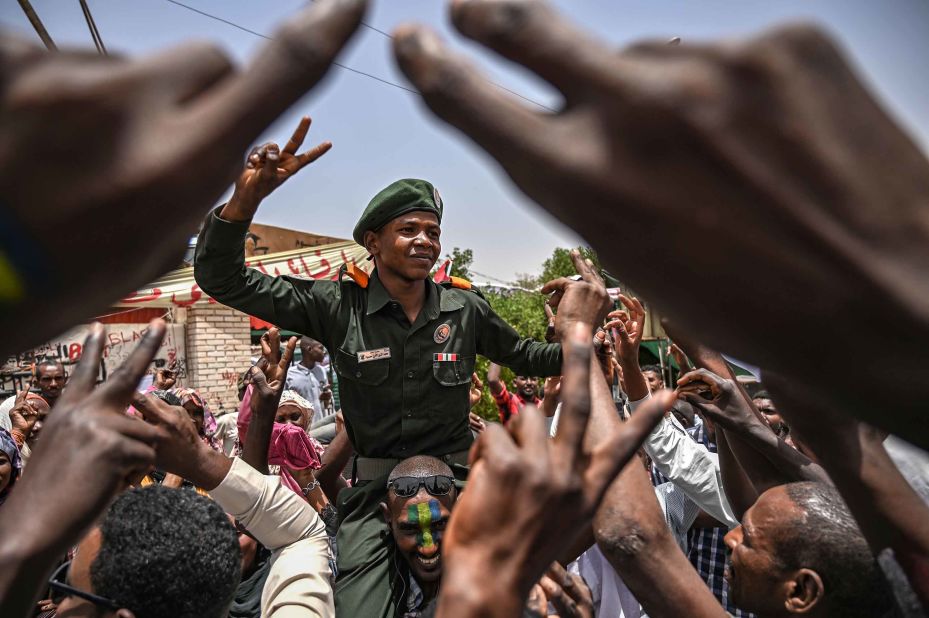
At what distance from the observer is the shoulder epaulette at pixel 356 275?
3193 millimetres

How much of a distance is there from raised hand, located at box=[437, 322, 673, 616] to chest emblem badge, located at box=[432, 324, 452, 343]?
6.91 feet

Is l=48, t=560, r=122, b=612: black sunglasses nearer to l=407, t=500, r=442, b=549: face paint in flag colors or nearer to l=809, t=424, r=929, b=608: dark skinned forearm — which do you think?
l=407, t=500, r=442, b=549: face paint in flag colors

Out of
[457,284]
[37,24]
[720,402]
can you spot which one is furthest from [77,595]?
[37,24]

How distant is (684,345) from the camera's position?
279 cm

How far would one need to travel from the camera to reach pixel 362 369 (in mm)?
3006

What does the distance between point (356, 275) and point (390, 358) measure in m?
0.43

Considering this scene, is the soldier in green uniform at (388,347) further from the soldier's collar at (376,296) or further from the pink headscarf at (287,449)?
the pink headscarf at (287,449)

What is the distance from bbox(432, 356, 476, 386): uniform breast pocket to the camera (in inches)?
121

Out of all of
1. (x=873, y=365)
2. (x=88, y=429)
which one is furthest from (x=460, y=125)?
(x=88, y=429)

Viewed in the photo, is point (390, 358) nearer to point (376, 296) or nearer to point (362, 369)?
point (362, 369)

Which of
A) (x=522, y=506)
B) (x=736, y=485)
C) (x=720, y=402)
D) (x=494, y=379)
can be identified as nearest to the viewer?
(x=522, y=506)

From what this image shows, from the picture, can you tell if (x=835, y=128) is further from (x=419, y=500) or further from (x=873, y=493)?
(x=419, y=500)

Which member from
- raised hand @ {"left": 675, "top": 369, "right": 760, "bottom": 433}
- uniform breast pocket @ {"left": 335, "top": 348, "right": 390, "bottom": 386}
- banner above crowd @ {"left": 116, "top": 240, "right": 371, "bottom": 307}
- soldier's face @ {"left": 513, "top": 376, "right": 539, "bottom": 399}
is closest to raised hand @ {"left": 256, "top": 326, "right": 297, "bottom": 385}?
uniform breast pocket @ {"left": 335, "top": 348, "right": 390, "bottom": 386}

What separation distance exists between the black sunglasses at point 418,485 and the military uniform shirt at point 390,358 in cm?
20
